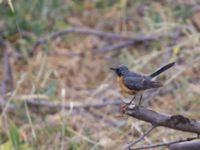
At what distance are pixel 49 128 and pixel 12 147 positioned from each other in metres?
0.34

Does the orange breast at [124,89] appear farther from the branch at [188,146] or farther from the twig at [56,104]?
the twig at [56,104]

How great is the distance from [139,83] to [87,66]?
7.90 feet

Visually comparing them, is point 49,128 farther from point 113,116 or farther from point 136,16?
point 136,16

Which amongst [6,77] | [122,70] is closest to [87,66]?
[6,77]

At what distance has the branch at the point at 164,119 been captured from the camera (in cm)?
161

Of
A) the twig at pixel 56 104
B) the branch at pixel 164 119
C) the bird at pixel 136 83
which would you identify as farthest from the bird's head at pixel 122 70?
the twig at pixel 56 104

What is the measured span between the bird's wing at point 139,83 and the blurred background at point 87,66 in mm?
1090

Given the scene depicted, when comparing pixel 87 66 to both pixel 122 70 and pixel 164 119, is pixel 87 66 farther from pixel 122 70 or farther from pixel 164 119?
pixel 164 119

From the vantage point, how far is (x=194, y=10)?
4094mm

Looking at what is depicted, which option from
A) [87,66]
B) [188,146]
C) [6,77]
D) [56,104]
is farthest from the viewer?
[87,66]

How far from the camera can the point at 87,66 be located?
4125 mm

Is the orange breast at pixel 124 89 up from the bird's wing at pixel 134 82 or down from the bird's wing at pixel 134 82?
down

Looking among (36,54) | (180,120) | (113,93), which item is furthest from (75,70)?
(180,120)

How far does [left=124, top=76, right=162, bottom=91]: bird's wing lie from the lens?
1.70 meters
